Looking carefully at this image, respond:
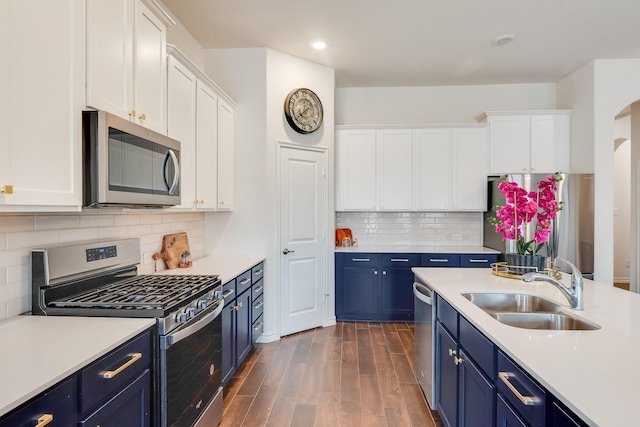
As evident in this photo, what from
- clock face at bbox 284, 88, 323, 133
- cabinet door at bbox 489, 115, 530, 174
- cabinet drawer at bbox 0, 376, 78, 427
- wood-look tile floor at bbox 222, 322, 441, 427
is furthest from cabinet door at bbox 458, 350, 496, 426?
cabinet door at bbox 489, 115, 530, 174

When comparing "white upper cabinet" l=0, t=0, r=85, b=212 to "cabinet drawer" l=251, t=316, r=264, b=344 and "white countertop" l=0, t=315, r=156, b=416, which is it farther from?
"cabinet drawer" l=251, t=316, r=264, b=344

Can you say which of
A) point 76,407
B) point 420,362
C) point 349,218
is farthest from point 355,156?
point 76,407

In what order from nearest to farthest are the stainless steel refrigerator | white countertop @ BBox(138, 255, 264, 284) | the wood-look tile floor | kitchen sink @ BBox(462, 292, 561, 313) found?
kitchen sink @ BBox(462, 292, 561, 313)
the wood-look tile floor
white countertop @ BBox(138, 255, 264, 284)
the stainless steel refrigerator

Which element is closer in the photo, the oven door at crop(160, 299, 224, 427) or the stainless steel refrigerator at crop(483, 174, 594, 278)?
the oven door at crop(160, 299, 224, 427)

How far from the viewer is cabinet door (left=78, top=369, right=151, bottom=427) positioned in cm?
121

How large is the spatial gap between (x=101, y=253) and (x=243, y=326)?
1313 mm

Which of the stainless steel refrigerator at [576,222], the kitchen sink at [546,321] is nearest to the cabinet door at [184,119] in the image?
the kitchen sink at [546,321]

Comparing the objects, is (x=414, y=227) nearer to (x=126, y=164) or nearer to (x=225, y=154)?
(x=225, y=154)

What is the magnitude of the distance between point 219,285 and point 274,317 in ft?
5.20

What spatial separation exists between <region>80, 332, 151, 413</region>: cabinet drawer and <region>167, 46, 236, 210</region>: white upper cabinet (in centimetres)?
122

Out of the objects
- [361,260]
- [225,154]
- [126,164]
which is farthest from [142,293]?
[361,260]

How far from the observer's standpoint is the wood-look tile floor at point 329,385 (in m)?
2.34

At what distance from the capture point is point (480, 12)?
298 centimetres

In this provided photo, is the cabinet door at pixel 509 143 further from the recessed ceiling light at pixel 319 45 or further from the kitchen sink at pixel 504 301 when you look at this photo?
the kitchen sink at pixel 504 301
